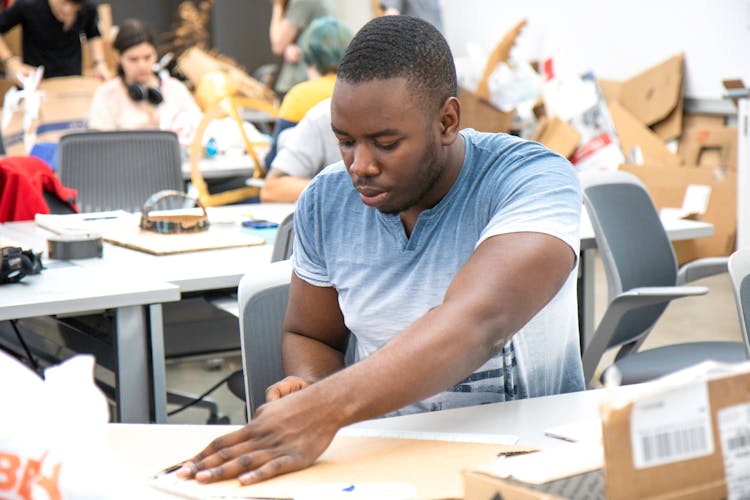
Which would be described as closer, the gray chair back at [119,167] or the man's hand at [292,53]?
the gray chair back at [119,167]

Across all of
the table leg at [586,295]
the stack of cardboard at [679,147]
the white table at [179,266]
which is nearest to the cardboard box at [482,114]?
the stack of cardboard at [679,147]

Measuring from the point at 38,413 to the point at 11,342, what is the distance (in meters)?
2.05

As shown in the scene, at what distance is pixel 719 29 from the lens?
5.52m

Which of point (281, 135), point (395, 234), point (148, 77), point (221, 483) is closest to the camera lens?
point (221, 483)

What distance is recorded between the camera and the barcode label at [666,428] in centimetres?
78

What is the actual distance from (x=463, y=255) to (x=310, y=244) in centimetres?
27

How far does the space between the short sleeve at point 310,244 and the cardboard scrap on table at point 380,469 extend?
40 centimetres

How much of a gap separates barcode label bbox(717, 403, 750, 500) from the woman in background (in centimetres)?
417

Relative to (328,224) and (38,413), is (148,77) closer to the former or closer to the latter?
(328,224)

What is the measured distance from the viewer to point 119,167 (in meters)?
3.86

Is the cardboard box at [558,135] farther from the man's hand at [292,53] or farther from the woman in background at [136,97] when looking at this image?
the woman in background at [136,97]

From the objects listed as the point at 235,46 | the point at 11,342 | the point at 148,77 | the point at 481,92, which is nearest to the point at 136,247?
the point at 11,342

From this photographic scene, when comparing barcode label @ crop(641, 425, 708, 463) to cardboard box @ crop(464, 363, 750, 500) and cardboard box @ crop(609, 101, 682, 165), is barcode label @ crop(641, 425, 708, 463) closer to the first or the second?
cardboard box @ crop(464, 363, 750, 500)

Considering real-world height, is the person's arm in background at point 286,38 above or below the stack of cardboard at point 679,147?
above
